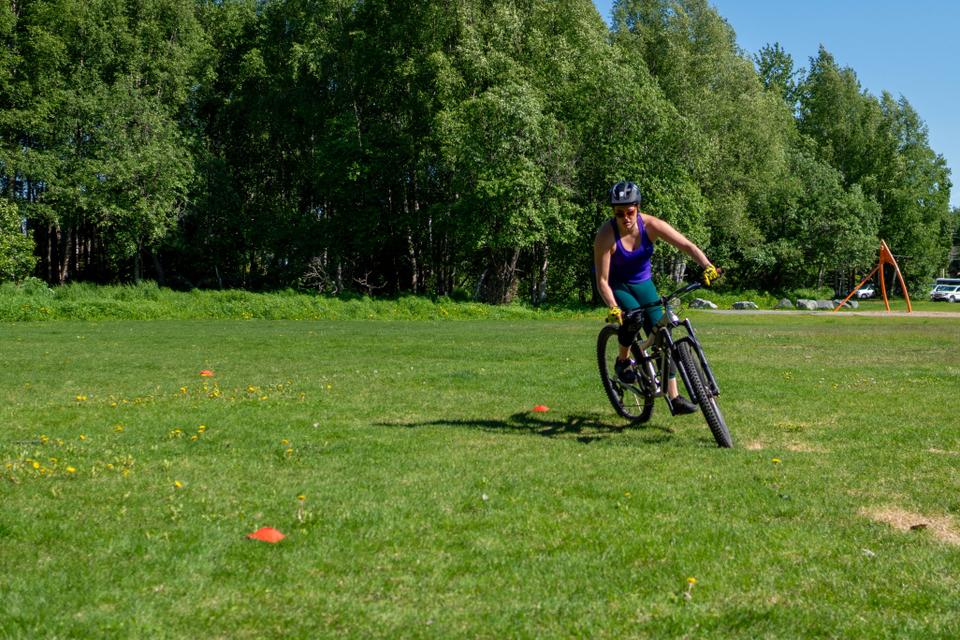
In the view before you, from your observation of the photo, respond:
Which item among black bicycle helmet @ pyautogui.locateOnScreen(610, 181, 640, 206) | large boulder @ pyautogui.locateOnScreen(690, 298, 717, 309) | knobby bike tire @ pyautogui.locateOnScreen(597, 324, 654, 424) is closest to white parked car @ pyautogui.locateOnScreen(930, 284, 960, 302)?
large boulder @ pyautogui.locateOnScreen(690, 298, 717, 309)

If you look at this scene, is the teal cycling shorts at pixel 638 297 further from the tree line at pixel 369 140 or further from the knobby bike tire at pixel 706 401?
the tree line at pixel 369 140

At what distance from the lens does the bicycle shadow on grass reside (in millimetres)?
8969

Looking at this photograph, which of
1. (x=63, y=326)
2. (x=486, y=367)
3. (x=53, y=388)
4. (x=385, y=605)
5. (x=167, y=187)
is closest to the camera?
(x=385, y=605)

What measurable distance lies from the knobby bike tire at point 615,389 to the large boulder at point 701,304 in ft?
144

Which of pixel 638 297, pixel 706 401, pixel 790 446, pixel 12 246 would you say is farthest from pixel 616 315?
pixel 12 246

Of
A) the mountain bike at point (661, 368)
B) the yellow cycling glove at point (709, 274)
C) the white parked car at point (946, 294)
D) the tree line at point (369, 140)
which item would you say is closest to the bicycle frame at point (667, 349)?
the mountain bike at point (661, 368)

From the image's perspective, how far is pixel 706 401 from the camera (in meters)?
8.27

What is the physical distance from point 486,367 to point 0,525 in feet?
36.1

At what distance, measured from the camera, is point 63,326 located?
96.2 ft

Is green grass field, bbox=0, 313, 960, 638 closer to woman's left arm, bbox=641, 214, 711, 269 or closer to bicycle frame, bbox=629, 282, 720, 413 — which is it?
bicycle frame, bbox=629, 282, 720, 413

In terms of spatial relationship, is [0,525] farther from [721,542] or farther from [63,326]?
[63,326]

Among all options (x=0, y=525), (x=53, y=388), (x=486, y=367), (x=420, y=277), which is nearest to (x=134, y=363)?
(x=53, y=388)

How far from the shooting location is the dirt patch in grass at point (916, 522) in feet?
17.7

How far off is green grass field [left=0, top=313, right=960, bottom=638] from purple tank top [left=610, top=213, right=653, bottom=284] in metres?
1.71
